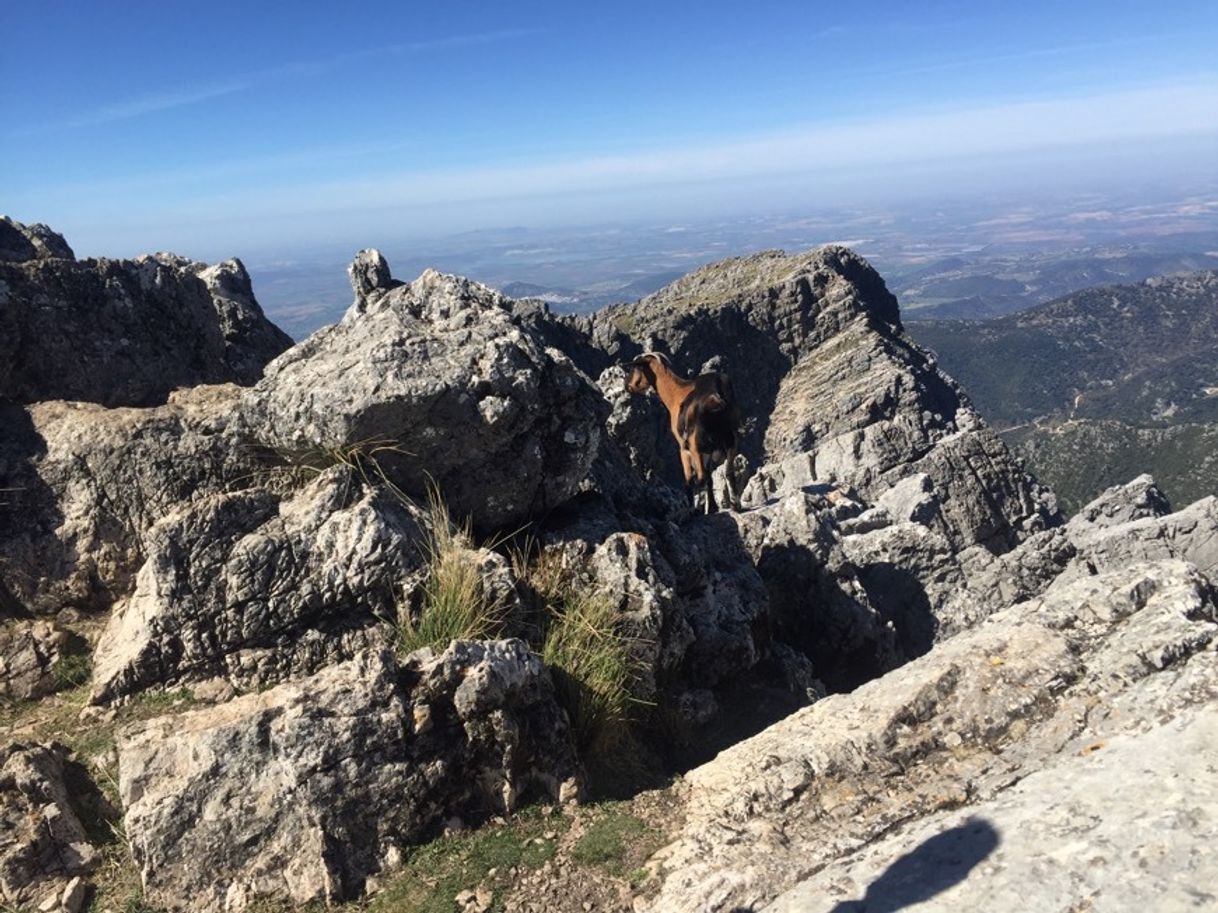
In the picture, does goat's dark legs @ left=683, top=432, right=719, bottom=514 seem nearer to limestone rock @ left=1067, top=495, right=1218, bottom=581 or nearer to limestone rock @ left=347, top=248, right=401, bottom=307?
limestone rock @ left=1067, top=495, right=1218, bottom=581

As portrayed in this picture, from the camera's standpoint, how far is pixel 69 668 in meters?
7.91

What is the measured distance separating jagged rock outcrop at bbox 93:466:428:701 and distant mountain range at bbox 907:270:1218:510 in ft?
312

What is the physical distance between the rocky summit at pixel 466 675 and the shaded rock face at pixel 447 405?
0.04 meters

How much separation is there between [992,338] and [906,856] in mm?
210158

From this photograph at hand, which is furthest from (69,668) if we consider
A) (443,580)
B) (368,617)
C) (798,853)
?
(798,853)

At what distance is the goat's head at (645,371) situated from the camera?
19016 mm

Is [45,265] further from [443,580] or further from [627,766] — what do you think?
[627,766]

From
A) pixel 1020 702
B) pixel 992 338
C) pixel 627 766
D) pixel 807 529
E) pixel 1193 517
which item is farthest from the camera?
pixel 992 338

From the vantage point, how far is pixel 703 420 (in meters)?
18.3

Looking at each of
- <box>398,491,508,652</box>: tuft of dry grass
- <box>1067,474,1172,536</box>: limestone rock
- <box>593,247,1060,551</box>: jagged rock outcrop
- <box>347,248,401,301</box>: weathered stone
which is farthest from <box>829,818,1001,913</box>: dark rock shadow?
<box>593,247,1060,551</box>: jagged rock outcrop

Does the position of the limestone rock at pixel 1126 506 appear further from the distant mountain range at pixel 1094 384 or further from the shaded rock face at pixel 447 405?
the distant mountain range at pixel 1094 384

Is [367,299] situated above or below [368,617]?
above

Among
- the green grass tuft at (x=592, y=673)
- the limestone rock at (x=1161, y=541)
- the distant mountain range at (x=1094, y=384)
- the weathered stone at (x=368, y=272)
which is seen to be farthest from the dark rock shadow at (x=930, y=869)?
the distant mountain range at (x=1094, y=384)

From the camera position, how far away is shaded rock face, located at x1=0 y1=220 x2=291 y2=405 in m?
10.4
